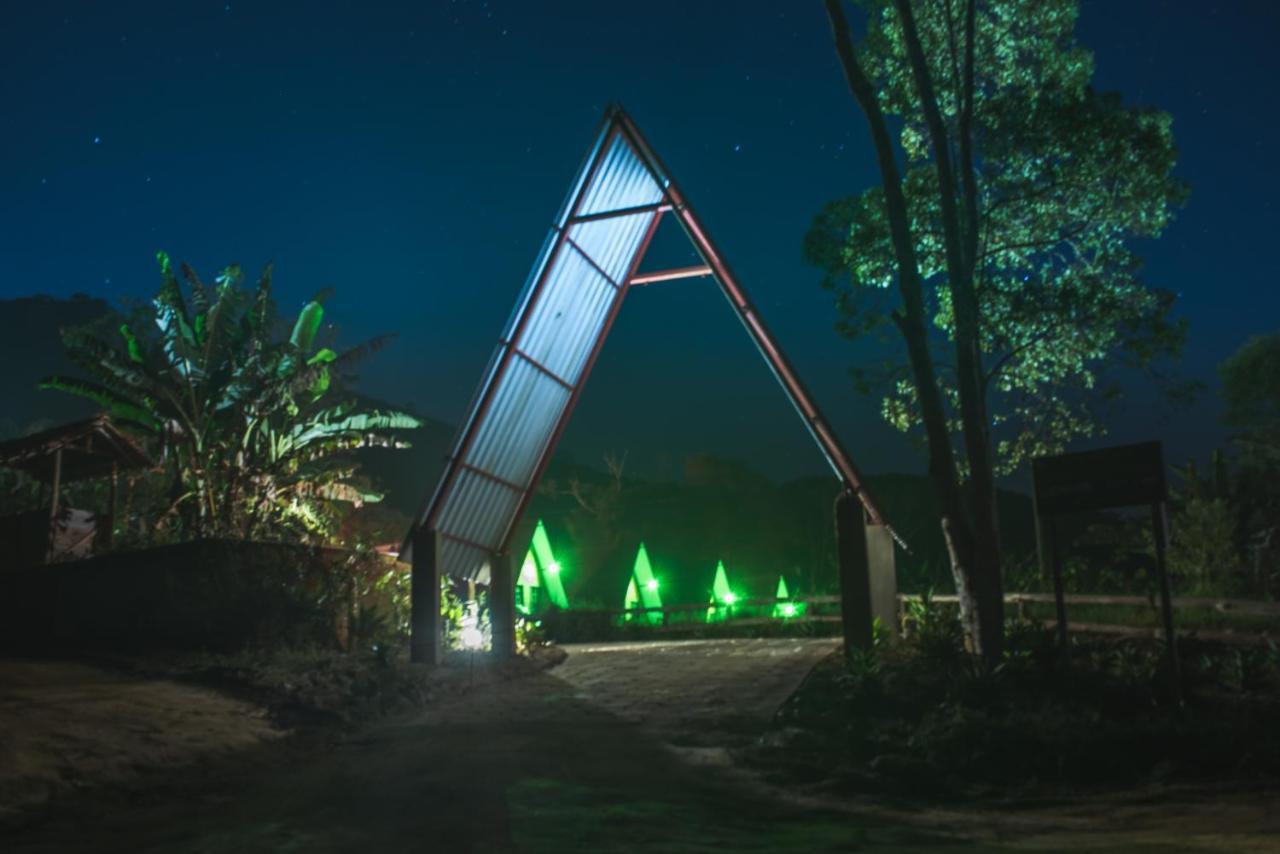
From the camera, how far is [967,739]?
938 cm

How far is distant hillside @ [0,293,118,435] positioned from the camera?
5928 cm

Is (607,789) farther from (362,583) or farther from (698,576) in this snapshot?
(698,576)

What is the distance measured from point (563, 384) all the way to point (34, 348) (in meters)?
61.3

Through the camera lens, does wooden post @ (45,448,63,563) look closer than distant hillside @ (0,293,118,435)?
Yes

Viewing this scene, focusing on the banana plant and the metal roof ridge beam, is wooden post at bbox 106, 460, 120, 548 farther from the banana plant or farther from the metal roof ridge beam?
the metal roof ridge beam

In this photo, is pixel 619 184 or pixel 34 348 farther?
pixel 34 348

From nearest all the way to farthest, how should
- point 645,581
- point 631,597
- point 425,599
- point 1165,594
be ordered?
point 1165,594 → point 425,599 → point 631,597 → point 645,581

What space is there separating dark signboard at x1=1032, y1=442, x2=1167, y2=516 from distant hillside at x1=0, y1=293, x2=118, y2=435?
56.6 m

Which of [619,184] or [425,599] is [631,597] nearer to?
[619,184]

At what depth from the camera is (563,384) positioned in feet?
58.1

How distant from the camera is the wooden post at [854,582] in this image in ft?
45.4

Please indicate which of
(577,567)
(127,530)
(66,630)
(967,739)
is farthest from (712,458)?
(967,739)

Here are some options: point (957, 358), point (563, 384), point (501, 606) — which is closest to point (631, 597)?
point (501, 606)

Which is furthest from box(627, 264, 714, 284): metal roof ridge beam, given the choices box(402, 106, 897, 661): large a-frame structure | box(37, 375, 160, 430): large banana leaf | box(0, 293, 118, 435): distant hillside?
box(0, 293, 118, 435): distant hillside
